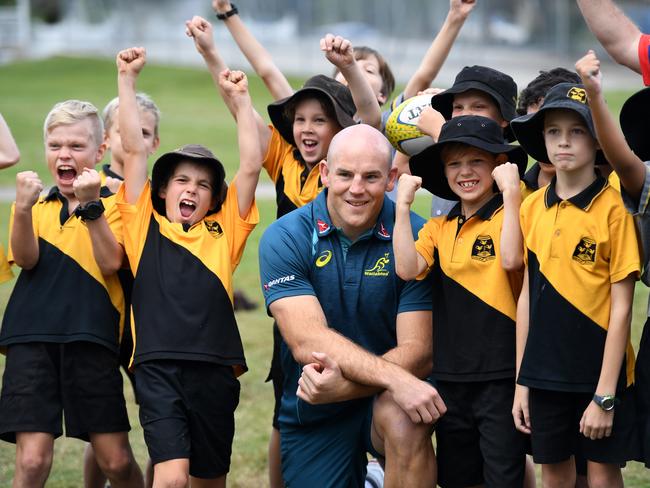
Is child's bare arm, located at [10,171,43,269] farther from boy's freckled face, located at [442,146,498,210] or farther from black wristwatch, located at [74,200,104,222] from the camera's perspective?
boy's freckled face, located at [442,146,498,210]

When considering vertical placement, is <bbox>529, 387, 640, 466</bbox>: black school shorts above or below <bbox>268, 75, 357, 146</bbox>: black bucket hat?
below

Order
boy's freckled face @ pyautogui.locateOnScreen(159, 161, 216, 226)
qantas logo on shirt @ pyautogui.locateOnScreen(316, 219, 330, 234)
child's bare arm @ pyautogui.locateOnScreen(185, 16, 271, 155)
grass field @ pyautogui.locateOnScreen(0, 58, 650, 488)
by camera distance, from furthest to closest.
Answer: grass field @ pyautogui.locateOnScreen(0, 58, 650, 488), child's bare arm @ pyautogui.locateOnScreen(185, 16, 271, 155), boy's freckled face @ pyautogui.locateOnScreen(159, 161, 216, 226), qantas logo on shirt @ pyautogui.locateOnScreen(316, 219, 330, 234)

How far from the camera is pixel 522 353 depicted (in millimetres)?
4852

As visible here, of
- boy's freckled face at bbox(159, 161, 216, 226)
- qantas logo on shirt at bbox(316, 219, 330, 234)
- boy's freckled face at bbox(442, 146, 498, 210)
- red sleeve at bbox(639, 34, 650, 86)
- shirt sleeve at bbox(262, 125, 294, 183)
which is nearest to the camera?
red sleeve at bbox(639, 34, 650, 86)

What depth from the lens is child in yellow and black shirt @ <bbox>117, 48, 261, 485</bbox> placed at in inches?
212

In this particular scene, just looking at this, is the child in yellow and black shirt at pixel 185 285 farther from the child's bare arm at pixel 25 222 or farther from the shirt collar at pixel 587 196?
the shirt collar at pixel 587 196

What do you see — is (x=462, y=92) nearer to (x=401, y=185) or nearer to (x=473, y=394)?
(x=401, y=185)

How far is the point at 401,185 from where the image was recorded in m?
5.08

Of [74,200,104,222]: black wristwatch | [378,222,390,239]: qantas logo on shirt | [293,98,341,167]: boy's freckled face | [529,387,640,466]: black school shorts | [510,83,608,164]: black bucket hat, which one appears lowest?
[529,387,640,466]: black school shorts

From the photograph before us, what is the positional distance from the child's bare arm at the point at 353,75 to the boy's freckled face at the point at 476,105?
632mm

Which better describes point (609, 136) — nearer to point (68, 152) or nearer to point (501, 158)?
point (501, 158)

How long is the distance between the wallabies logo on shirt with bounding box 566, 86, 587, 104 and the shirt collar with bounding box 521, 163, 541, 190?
2.14 ft


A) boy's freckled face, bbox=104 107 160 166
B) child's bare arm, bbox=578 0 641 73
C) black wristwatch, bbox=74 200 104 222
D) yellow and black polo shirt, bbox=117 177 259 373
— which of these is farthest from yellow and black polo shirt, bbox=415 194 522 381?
boy's freckled face, bbox=104 107 160 166

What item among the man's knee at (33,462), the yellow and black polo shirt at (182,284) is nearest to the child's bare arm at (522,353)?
the yellow and black polo shirt at (182,284)
